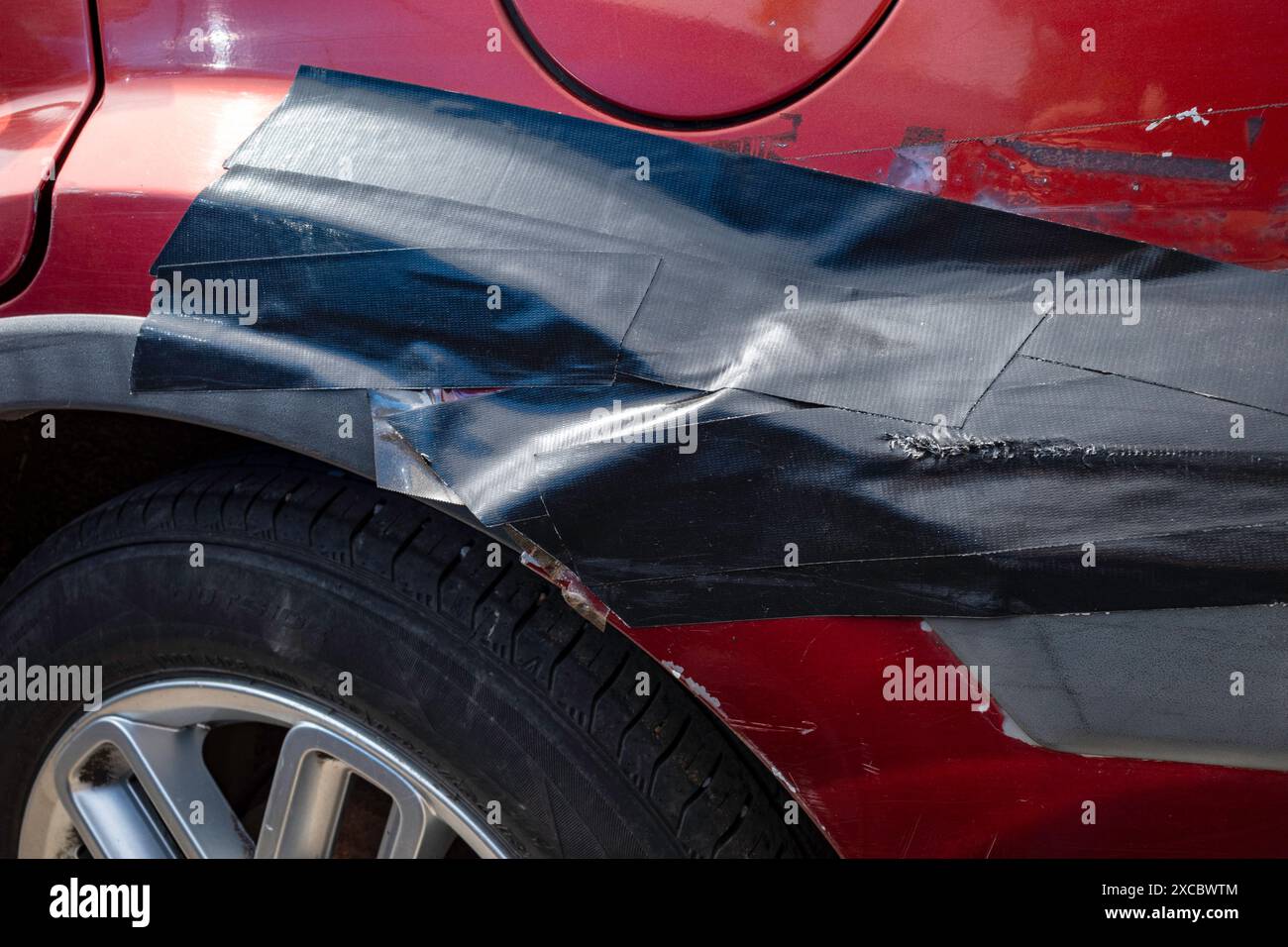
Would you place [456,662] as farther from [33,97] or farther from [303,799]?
[33,97]

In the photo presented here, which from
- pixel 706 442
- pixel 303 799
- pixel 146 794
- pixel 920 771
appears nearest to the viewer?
pixel 706 442

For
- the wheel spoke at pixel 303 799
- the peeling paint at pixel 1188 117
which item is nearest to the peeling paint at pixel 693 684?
the wheel spoke at pixel 303 799

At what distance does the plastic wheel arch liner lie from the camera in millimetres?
1066

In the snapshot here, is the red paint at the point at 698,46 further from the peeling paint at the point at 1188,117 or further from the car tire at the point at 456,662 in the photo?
the car tire at the point at 456,662

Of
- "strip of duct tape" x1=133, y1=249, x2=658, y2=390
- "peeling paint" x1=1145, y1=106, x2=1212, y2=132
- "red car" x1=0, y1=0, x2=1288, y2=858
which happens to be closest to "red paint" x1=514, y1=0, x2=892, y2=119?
"red car" x1=0, y1=0, x2=1288, y2=858

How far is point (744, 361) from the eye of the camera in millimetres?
1154

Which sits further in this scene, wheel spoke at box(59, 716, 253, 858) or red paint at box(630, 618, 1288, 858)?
wheel spoke at box(59, 716, 253, 858)

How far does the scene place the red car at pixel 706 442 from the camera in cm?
110

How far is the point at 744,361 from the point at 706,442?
0.11 metres

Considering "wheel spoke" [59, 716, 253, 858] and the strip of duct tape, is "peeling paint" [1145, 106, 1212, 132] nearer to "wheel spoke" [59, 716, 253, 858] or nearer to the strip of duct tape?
the strip of duct tape

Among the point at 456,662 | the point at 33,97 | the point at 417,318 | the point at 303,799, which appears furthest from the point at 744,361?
the point at 33,97

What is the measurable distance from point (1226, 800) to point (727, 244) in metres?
0.88

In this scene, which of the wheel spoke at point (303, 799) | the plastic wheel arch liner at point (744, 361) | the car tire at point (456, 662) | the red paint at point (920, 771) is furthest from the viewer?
the wheel spoke at point (303, 799)
